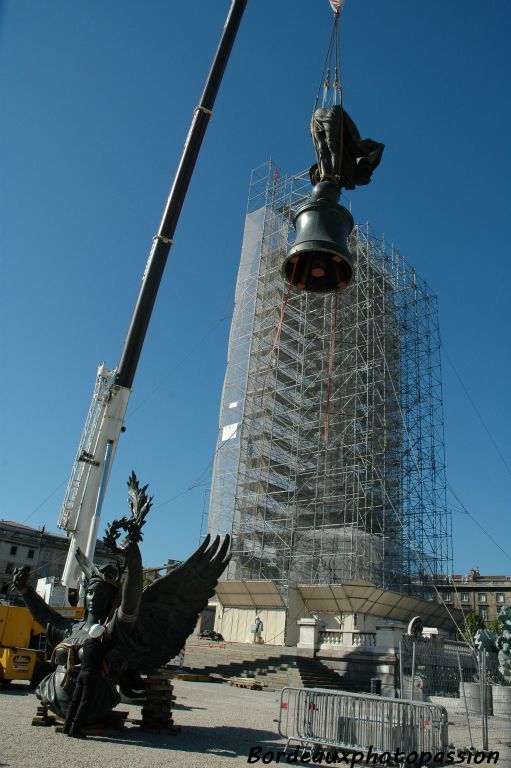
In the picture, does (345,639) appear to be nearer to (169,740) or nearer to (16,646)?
(16,646)

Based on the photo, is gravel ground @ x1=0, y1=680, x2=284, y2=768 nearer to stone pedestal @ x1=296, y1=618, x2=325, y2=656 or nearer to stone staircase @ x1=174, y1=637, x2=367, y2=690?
stone staircase @ x1=174, y1=637, x2=367, y2=690

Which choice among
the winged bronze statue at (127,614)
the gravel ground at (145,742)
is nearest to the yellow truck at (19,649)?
the gravel ground at (145,742)

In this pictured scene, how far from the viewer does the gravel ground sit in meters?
6.32

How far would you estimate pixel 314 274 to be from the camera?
499cm

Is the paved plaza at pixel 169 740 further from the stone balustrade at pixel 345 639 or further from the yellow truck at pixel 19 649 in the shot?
the stone balustrade at pixel 345 639

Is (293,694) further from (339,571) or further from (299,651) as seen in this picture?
(339,571)

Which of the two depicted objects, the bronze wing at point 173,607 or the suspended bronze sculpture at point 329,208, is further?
the bronze wing at point 173,607

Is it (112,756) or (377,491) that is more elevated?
(377,491)

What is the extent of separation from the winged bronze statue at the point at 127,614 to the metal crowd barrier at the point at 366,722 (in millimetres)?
2016

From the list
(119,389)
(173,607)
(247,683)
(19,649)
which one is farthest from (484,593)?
(173,607)

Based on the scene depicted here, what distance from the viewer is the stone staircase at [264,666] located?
19.2 m

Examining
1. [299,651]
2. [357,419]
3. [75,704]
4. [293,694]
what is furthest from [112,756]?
[357,419]

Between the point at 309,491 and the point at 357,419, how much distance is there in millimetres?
5160

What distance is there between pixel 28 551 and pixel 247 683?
152 ft
